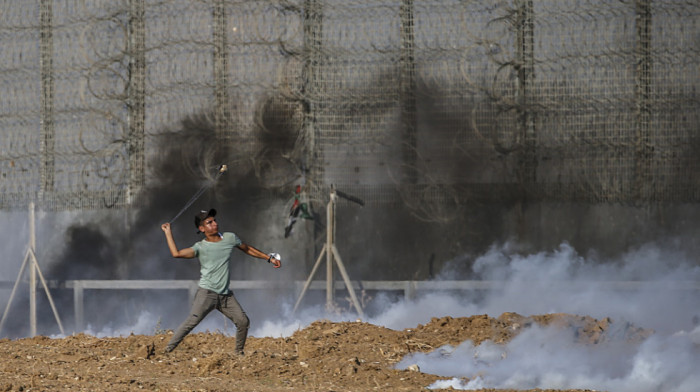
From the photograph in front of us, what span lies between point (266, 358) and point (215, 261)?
1422 mm

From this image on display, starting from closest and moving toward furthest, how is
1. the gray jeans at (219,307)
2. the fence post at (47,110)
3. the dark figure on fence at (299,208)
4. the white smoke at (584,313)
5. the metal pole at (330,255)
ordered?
the white smoke at (584,313) → the gray jeans at (219,307) → the metal pole at (330,255) → the dark figure on fence at (299,208) → the fence post at (47,110)

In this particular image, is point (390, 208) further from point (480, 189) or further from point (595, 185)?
point (595, 185)

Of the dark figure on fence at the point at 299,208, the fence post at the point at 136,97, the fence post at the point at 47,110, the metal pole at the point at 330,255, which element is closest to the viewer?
the metal pole at the point at 330,255

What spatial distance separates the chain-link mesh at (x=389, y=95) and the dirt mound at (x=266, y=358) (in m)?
5.30

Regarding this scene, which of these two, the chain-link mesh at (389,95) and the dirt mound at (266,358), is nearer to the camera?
the dirt mound at (266,358)

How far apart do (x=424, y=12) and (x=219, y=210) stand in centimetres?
558

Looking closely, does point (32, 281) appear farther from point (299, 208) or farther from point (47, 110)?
point (299, 208)

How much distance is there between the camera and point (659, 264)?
20016 millimetres

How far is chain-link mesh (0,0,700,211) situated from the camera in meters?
20.1

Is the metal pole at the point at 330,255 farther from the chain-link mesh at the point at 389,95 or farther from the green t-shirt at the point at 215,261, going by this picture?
the green t-shirt at the point at 215,261

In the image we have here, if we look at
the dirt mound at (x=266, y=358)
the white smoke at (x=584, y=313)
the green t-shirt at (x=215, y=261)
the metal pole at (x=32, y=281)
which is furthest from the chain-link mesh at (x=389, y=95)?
the green t-shirt at (x=215, y=261)

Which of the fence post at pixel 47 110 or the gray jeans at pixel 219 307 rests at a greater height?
the fence post at pixel 47 110

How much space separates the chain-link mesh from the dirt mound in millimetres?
5303

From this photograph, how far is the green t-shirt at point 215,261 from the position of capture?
14.0m
